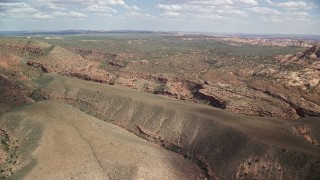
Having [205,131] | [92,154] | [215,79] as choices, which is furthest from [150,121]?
[215,79]

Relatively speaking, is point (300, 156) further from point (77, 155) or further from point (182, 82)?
point (182, 82)

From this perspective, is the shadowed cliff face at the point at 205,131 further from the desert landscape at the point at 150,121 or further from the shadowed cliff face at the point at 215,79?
the shadowed cliff face at the point at 215,79

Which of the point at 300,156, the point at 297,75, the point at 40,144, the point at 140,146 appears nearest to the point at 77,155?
the point at 40,144

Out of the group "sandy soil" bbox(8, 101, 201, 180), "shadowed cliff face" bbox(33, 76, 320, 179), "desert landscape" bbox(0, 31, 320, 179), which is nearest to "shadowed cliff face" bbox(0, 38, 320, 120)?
"desert landscape" bbox(0, 31, 320, 179)

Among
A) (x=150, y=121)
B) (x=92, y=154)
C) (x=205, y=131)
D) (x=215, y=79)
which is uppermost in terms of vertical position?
(x=215, y=79)

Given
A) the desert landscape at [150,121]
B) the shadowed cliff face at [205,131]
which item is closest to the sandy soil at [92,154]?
the desert landscape at [150,121]

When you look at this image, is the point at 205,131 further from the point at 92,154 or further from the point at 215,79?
the point at 215,79
